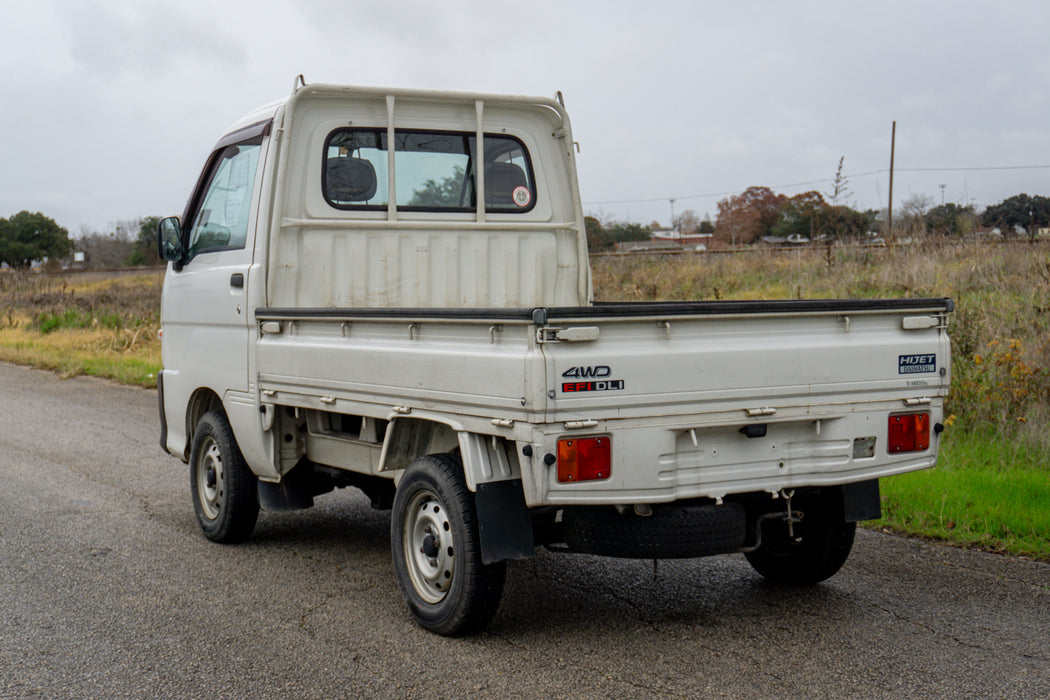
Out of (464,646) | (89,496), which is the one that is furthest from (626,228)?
(464,646)

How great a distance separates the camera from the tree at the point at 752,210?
134 feet

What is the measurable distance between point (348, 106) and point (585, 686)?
11.9ft

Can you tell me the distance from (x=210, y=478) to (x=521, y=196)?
2.61m

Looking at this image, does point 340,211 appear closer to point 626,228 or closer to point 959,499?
point 959,499

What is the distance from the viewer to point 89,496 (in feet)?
24.6

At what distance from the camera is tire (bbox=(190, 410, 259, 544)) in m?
6.15

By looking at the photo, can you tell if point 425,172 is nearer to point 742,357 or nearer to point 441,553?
point 441,553

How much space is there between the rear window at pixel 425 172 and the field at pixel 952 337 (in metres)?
3.14

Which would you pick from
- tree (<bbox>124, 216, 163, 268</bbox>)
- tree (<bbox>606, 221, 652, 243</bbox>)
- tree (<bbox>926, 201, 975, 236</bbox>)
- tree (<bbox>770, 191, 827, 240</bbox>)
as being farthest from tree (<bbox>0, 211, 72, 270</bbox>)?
tree (<bbox>926, 201, 975, 236</bbox>)

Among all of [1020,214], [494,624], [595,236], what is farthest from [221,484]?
[595,236]

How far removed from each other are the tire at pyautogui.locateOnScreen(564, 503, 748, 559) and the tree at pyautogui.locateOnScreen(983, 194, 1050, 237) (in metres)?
11.3

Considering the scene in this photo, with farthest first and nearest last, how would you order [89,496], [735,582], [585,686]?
[89,496] < [735,582] < [585,686]

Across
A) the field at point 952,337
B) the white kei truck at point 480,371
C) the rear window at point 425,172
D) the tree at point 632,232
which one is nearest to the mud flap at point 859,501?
the white kei truck at point 480,371

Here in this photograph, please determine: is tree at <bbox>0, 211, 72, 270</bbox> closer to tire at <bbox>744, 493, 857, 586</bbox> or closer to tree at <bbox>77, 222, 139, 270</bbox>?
tree at <bbox>77, 222, 139, 270</bbox>
